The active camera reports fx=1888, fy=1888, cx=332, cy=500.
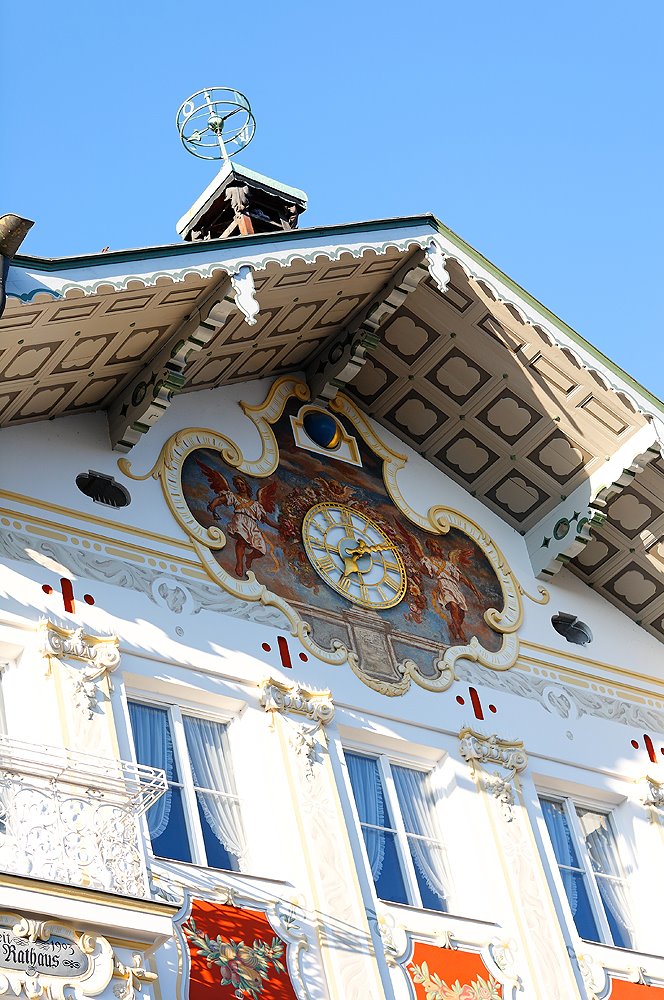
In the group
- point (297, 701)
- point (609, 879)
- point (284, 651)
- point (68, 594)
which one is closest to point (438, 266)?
point (284, 651)

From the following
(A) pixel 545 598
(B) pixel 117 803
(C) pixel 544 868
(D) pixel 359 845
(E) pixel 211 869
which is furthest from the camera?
(A) pixel 545 598

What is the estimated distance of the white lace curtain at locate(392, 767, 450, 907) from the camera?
1501 cm

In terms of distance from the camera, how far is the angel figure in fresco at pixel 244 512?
15797 mm

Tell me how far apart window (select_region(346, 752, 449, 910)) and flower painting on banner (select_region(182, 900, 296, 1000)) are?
1399 millimetres

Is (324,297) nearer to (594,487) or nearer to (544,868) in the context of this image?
(594,487)

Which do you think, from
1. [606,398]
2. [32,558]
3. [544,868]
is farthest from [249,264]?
[544,868]

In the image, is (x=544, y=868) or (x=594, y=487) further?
(x=594, y=487)

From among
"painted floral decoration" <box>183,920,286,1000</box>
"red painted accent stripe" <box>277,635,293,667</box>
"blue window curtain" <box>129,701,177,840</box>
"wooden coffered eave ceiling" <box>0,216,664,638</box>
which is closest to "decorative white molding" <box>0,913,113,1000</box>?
"painted floral decoration" <box>183,920,286,1000</box>

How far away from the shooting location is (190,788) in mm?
14102

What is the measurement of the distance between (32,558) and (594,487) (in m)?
5.73

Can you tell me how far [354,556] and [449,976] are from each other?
3.93 m

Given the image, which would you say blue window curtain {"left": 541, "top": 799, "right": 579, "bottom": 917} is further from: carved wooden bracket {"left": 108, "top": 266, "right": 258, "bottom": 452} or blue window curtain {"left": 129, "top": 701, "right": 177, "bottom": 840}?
carved wooden bracket {"left": 108, "top": 266, "right": 258, "bottom": 452}

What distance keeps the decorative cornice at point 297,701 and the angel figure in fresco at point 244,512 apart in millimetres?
1131

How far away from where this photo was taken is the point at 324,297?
1662cm
